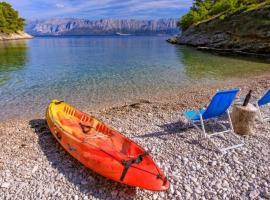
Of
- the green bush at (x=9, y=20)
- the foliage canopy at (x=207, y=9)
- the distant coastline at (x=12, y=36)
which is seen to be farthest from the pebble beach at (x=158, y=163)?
the green bush at (x=9, y=20)

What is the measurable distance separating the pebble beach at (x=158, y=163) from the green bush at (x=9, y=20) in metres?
109

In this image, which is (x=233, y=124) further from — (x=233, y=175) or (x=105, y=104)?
(x=105, y=104)

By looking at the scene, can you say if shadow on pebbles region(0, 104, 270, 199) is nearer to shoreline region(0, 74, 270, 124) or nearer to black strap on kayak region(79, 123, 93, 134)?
black strap on kayak region(79, 123, 93, 134)

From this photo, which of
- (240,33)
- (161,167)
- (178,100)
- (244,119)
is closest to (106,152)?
(161,167)

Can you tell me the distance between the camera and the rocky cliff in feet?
120

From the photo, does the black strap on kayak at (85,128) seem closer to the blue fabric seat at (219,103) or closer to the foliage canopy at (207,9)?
the blue fabric seat at (219,103)

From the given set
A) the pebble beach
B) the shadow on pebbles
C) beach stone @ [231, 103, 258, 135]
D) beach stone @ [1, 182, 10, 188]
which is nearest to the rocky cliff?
beach stone @ [231, 103, 258, 135]

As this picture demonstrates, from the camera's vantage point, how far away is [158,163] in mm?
5707

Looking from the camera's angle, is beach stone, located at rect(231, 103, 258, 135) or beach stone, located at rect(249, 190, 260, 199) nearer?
beach stone, located at rect(249, 190, 260, 199)

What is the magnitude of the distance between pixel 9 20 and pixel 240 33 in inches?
4079

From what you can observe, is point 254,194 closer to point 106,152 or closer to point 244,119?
point 244,119

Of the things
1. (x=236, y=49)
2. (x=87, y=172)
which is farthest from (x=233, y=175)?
(x=236, y=49)

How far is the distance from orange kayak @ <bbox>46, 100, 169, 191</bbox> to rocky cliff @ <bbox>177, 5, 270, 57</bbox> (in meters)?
35.9

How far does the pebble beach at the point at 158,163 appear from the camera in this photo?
4.64 metres
